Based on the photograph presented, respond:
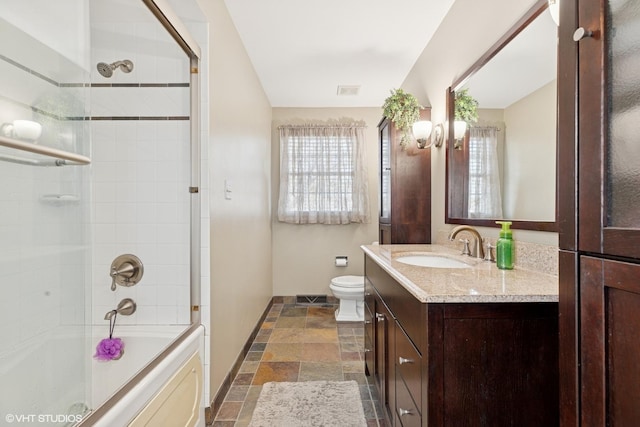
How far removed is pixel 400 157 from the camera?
253cm

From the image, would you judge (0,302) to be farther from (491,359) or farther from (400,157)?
(400,157)

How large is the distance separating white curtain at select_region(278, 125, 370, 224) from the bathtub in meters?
2.24

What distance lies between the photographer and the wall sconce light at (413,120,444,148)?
7.64ft

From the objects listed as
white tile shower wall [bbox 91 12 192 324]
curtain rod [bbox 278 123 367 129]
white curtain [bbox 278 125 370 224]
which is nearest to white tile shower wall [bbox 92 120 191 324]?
white tile shower wall [bbox 91 12 192 324]

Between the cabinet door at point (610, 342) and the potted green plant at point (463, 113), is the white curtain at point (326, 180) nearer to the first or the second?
the potted green plant at point (463, 113)

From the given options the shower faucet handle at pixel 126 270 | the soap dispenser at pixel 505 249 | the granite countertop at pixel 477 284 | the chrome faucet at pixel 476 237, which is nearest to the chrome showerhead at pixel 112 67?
the shower faucet handle at pixel 126 270

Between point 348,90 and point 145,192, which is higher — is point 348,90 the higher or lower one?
the higher one

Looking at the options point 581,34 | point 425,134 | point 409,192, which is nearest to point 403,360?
point 581,34

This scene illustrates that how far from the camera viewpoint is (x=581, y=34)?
555 millimetres

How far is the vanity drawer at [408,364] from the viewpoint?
A: 3.33 feet

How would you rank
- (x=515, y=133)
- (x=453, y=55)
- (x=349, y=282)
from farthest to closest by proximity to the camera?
(x=349, y=282)
(x=453, y=55)
(x=515, y=133)

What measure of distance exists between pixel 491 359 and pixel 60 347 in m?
1.42

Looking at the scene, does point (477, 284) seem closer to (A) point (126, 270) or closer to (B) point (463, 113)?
(B) point (463, 113)

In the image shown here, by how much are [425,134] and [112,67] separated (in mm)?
2031
